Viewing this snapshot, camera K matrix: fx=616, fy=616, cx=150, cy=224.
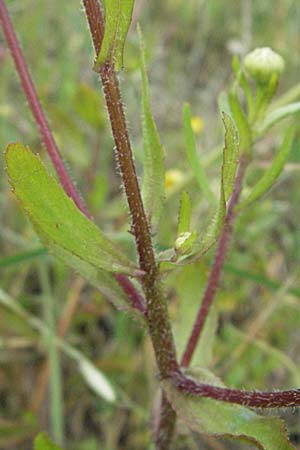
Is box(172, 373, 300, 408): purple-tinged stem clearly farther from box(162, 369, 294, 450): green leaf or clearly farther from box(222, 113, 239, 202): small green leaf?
box(222, 113, 239, 202): small green leaf

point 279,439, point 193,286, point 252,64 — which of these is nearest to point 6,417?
point 193,286

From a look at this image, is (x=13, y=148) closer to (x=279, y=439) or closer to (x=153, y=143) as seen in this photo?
(x=153, y=143)

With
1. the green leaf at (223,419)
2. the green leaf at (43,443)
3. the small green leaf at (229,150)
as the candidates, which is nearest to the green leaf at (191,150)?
the small green leaf at (229,150)

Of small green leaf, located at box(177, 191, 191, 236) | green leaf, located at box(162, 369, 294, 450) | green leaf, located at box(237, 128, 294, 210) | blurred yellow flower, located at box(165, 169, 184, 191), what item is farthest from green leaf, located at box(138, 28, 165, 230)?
blurred yellow flower, located at box(165, 169, 184, 191)

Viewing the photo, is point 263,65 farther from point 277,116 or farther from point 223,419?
point 223,419

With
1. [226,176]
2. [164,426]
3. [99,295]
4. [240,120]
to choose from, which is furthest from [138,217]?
[99,295]

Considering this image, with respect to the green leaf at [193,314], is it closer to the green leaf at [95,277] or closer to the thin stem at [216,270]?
the thin stem at [216,270]
